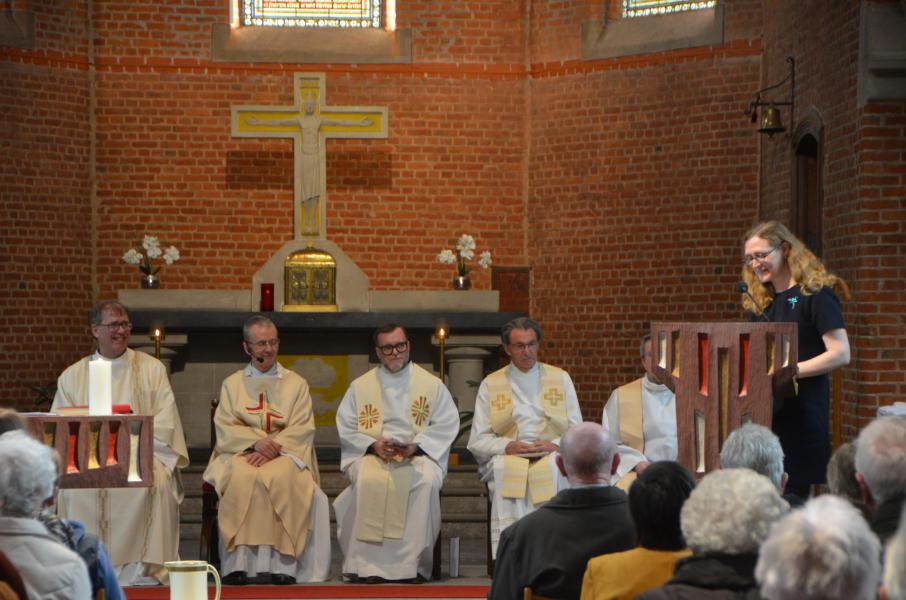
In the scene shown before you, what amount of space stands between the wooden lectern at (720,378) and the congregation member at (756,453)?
1.22 ft

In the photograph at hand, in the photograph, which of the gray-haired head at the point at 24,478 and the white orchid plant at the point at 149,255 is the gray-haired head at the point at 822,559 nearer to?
the gray-haired head at the point at 24,478

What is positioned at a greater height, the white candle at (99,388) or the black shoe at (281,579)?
the white candle at (99,388)

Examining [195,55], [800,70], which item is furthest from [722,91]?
[195,55]

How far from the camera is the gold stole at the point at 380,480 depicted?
25.0 feet

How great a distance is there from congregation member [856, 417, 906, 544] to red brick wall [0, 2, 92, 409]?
9.41 m

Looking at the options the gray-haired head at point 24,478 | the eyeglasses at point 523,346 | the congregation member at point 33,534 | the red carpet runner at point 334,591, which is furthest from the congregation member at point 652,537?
the eyeglasses at point 523,346

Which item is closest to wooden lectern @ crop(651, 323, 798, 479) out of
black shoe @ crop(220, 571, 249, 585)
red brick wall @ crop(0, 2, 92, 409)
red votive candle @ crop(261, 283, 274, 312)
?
black shoe @ crop(220, 571, 249, 585)

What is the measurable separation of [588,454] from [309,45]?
932 cm

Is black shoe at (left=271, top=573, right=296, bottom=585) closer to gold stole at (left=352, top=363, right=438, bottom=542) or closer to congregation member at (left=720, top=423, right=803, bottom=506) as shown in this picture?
gold stole at (left=352, top=363, right=438, bottom=542)

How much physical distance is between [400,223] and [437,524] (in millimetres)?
5471

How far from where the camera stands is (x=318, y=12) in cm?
1311

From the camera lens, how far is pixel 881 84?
8.30 metres

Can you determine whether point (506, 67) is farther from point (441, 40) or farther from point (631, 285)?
point (631, 285)

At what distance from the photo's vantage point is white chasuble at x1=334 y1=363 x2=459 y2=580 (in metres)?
7.64
